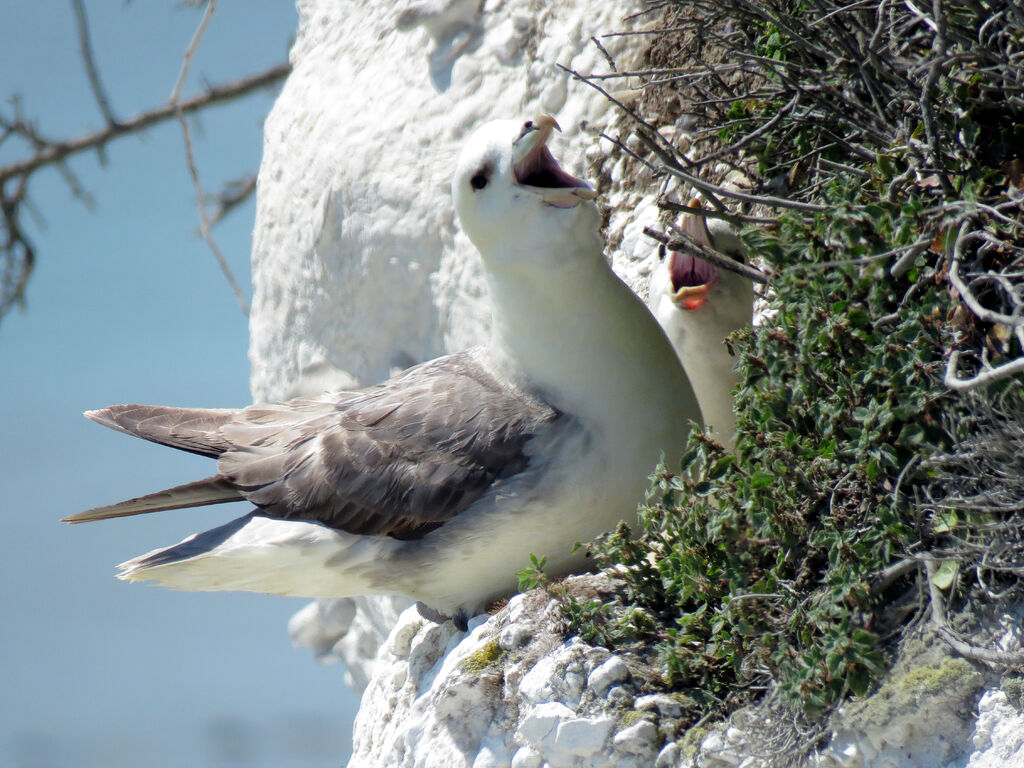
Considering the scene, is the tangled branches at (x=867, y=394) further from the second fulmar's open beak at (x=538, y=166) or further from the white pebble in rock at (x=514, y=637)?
the second fulmar's open beak at (x=538, y=166)

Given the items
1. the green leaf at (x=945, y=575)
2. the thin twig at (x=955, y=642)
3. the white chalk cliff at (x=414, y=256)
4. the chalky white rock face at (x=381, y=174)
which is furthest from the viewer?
the chalky white rock face at (x=381, y=174)

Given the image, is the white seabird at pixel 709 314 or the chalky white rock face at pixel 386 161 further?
the chalky white rock face at pixel 386 161

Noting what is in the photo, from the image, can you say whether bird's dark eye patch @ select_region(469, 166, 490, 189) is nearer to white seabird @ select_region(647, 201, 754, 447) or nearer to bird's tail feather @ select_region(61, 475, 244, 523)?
white seabird @ select_region(647, 201, 754, 447)

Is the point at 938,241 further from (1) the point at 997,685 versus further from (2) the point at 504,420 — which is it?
(2) the point at 504,420

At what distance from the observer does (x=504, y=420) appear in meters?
3.42

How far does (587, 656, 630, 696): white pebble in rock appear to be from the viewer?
274 cm

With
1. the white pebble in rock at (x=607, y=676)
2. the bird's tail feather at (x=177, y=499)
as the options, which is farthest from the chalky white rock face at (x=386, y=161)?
the white pebble in rock at (x=607, y=676)

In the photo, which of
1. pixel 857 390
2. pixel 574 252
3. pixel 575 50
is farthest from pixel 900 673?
pixel 575 50

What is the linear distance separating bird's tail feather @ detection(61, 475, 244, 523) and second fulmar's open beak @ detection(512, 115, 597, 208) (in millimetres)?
1342

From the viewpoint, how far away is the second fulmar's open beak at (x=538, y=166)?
340cm

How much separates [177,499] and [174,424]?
1.13 feet

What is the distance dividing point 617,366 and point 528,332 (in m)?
0.30

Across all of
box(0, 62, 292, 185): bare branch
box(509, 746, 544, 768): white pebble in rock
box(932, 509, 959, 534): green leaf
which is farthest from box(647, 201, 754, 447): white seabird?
box(0, 62, 292, 185): bare branch

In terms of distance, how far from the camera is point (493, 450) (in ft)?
11.1
